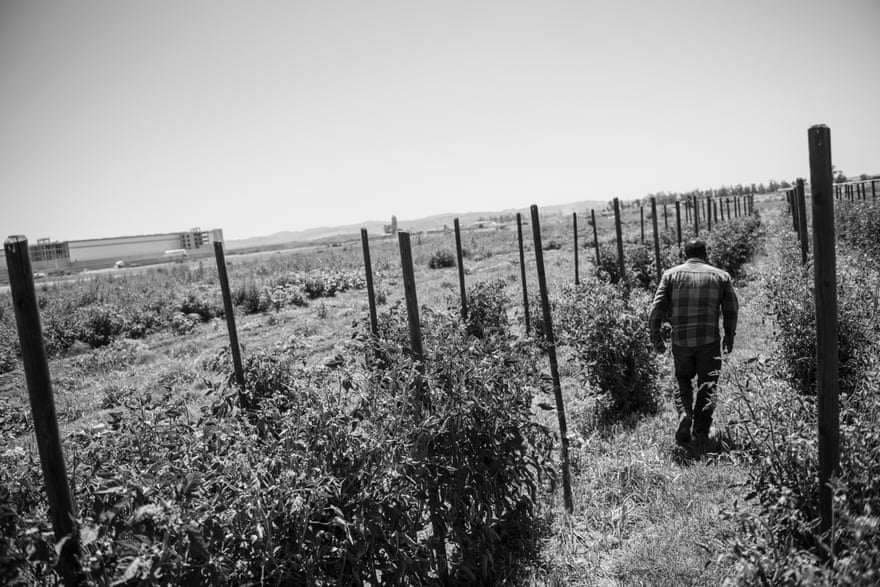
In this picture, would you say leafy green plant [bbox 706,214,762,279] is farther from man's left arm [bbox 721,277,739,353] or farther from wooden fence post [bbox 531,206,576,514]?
wooden fence post [bbox 531,206,576,514]

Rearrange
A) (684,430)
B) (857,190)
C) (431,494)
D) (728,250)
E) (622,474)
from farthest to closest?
1. (857,190)
2. (728,250)
3. (684,430)
4. (622,474)
5. (431,494)

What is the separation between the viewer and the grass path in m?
3.28

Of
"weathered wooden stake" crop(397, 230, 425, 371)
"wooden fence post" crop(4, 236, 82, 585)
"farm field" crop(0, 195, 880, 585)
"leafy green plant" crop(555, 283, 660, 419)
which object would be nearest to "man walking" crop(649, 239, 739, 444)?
"farm field" crop(0, 195, 880, 585)

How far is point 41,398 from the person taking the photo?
7.10 ft

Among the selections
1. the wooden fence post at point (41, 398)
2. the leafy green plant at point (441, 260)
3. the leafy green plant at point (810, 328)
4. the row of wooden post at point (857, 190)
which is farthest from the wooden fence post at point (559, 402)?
the leafy green plant at point (441, 260)

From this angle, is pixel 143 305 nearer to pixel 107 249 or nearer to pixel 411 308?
pixel 411 308

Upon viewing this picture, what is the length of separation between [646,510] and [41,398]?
3.83 meters

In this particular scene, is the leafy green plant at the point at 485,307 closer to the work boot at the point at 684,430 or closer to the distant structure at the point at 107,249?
the work boot at the point at 684,430

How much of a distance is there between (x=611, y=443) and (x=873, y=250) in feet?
33.9

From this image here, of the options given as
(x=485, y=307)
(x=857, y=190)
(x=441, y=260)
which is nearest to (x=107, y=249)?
(x=441, y=260)

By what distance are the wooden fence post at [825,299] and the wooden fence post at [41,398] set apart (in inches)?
123

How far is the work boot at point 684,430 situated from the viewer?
5012 millimetres

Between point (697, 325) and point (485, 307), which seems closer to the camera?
point (697, 325)

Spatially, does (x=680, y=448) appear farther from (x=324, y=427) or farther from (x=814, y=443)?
(x=324, y=427)
